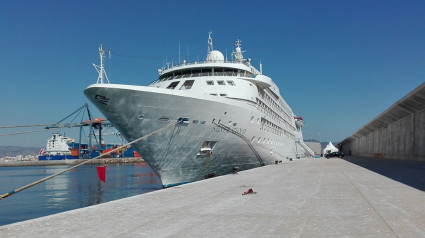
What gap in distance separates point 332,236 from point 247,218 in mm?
1864

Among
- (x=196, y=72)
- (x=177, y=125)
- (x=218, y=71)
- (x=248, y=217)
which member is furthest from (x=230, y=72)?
(x=248, y=217)

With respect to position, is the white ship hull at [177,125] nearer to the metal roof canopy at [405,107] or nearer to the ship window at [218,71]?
the ship window at [218,71]

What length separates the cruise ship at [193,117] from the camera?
16.5 meters

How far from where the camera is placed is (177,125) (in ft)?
57.3

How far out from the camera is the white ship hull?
16.3m

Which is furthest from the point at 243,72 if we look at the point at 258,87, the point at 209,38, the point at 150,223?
the point at 150,223

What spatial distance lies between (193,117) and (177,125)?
3.26 ft

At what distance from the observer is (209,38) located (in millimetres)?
30281

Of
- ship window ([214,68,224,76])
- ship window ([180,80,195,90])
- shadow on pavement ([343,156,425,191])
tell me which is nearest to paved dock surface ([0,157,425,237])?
shadow on pavement ([343,156,425,191])

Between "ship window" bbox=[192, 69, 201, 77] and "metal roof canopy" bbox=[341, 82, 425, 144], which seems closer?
"ship window" bbox=[192, 69, 201, 77]

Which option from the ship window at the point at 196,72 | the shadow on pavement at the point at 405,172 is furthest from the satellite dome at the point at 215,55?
the shadow on pavement at the point at 405,172

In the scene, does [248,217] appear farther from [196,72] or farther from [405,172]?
[196,72]

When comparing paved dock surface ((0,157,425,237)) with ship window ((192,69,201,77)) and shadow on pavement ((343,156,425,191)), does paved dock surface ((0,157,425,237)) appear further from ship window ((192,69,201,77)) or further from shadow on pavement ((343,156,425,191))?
ship window ((192,69,201,77))

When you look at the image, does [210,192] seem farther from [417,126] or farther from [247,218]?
[417,126]
